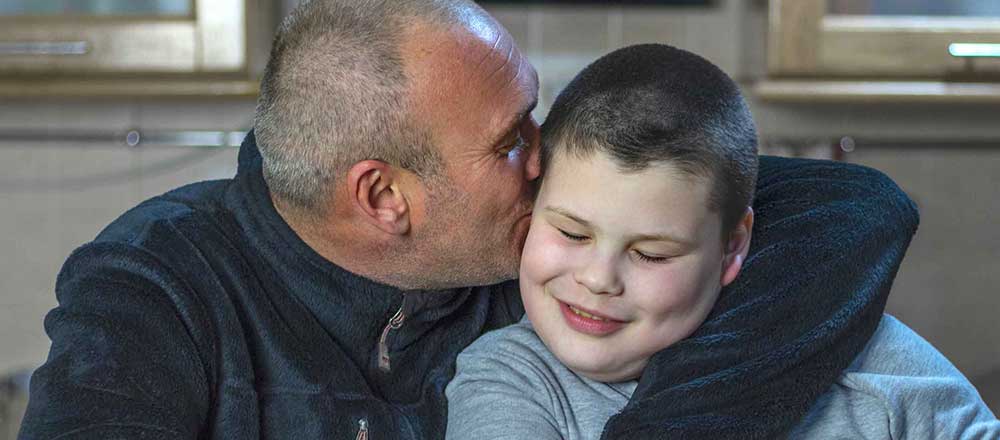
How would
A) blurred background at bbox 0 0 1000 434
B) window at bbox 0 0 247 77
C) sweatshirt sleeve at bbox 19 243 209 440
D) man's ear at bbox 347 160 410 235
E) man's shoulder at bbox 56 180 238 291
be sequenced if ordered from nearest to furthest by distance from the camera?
sweatshirt sleeve at bbox 19 243 209 440
man's shoulder at bbox 56 180 238 291
man's ear at bbox 347 160 410 235
window at bbox 0 0 247 77
blurred background at bbox 0 0 1000 434

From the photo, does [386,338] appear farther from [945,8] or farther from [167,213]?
[945,8]

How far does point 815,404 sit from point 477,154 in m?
0.39

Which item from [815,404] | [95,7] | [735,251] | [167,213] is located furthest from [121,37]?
[815,404]

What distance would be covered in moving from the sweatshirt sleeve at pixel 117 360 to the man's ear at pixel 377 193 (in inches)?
8.1

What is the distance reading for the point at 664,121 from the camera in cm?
108

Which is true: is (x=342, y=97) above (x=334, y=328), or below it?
above

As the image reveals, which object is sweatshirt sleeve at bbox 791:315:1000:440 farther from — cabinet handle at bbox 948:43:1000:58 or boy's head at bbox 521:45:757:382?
cabinet handle at bbox 948:43:1000:58

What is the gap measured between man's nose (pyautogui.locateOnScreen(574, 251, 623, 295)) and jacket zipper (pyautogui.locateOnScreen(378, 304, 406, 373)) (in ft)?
0.85

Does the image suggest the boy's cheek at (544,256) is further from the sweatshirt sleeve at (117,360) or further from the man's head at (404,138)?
the sweatshirt sleeve at (117,360)

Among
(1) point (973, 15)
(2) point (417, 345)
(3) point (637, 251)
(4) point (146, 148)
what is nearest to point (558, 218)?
(3) point (637, 251)

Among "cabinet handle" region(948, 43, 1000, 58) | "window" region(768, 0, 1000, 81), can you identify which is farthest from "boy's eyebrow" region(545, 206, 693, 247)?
"cabinet handle" region(948, 43, 1000, 58)

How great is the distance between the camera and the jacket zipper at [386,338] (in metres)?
1.27

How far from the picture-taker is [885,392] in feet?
3.73

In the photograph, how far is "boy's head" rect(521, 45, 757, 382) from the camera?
107 centimetres
